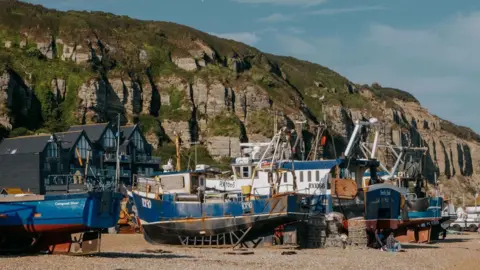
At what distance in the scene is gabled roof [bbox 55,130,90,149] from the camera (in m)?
78.9

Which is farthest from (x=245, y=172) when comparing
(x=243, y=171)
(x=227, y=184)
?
(x=227, y=184)

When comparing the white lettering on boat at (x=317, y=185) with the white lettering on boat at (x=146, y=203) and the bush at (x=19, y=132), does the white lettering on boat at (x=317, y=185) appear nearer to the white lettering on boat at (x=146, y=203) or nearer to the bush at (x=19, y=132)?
the white lettering on boat at (x=146, y=203)

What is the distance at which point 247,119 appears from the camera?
11688 centimetres

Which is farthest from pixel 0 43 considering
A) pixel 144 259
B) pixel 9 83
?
pixel 144 259

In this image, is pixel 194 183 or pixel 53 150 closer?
pixel 194 183

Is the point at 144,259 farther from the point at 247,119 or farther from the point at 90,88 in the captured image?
the point at 247,119

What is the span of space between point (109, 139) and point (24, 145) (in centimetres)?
1209

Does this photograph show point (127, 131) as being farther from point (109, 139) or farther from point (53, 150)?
point (53, 150)

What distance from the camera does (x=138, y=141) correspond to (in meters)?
90.8

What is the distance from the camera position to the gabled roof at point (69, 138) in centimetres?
7894

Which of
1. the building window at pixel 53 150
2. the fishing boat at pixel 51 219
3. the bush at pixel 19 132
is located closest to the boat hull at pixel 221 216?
the fishing boat at pixel 51 219

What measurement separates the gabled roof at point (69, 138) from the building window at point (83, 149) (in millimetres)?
577

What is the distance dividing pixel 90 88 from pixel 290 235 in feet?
237

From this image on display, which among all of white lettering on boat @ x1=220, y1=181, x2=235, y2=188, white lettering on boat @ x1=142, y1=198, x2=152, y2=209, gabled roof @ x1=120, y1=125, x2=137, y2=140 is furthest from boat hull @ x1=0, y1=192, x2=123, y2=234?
gabled roof @ x1=120, y1=125, x2=137, y2=140
